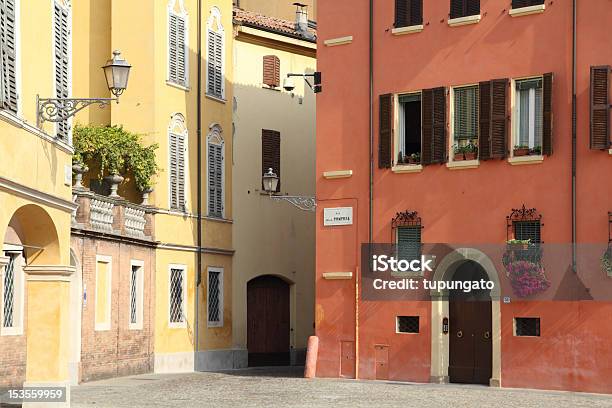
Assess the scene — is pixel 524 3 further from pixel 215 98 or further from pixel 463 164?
pixel 215 98

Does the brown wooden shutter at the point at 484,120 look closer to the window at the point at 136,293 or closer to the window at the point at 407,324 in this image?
the window at the point at 407,324

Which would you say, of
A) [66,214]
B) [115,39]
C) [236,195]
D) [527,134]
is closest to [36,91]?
[66,214]

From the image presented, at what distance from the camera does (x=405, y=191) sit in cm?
3053

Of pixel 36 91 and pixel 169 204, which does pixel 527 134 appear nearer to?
pixel 169 204

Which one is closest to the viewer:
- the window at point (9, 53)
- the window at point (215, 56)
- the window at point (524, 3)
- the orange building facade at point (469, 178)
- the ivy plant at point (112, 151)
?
the window at point (9, 53)

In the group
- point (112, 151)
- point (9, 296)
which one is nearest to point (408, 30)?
point (112, 151)

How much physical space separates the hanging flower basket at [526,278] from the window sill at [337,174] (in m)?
4.97

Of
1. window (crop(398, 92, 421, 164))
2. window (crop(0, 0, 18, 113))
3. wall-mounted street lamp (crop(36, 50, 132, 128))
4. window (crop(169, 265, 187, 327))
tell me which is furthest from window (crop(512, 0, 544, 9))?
window (crop(0, 0, 18, 113))

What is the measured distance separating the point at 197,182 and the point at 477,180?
986cm

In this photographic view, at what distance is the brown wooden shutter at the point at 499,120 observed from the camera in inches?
1127

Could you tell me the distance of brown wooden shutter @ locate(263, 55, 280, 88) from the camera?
3966cm

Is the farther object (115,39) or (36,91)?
(115,39)

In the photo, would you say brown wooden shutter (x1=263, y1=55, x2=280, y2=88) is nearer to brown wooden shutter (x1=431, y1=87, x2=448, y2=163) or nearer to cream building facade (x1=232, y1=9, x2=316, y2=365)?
cream building facade (x1=232, y1=9, x2=316, y2=365)

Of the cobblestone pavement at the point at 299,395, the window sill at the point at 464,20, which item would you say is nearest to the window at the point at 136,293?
the cobblestone pavement at the point at 299,395
